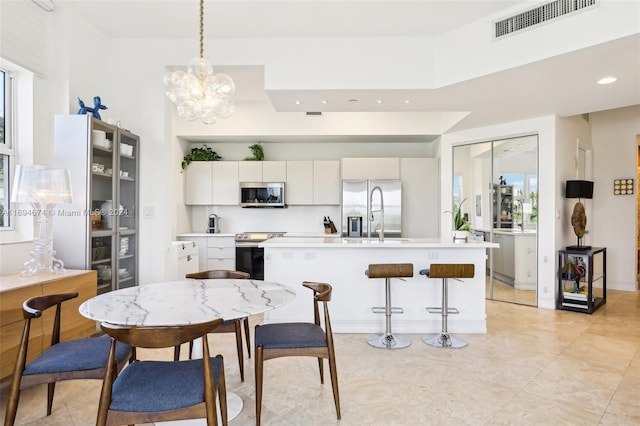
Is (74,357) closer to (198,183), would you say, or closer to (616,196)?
(198,183)

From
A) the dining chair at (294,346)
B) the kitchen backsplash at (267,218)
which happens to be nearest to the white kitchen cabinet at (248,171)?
the kitchen backsplash at (267,218)

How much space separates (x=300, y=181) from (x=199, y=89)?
11.8ft

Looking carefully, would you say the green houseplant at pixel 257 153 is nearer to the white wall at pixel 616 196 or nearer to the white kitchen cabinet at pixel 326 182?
the white kitchen cabinet at pixel 326 182

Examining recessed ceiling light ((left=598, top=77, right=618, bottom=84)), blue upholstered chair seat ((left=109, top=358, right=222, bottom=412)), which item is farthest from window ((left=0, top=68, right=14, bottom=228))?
recessed ceiling light ((left=598, top=77, right=618, bottom=84))

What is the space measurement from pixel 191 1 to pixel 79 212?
2.03 m

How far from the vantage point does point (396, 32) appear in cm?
359

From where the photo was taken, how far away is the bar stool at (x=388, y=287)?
327 centimetres

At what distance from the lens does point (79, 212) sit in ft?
10.5

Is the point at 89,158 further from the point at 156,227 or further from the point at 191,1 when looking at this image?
the point at 191,1

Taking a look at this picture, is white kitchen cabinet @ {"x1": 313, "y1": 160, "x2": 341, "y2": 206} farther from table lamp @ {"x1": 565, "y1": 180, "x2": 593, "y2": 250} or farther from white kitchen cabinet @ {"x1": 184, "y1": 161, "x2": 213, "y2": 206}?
table lamp @ {"x1": 565, "y1": 180, "x2": 593, "y2": 250}

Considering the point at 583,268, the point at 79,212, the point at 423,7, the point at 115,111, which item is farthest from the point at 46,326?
the point at 583,268

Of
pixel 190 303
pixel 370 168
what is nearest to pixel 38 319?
pixel 190 303

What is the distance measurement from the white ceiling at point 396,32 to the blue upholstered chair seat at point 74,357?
275 centimetres

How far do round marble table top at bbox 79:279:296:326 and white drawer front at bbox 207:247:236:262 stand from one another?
3.54 m
